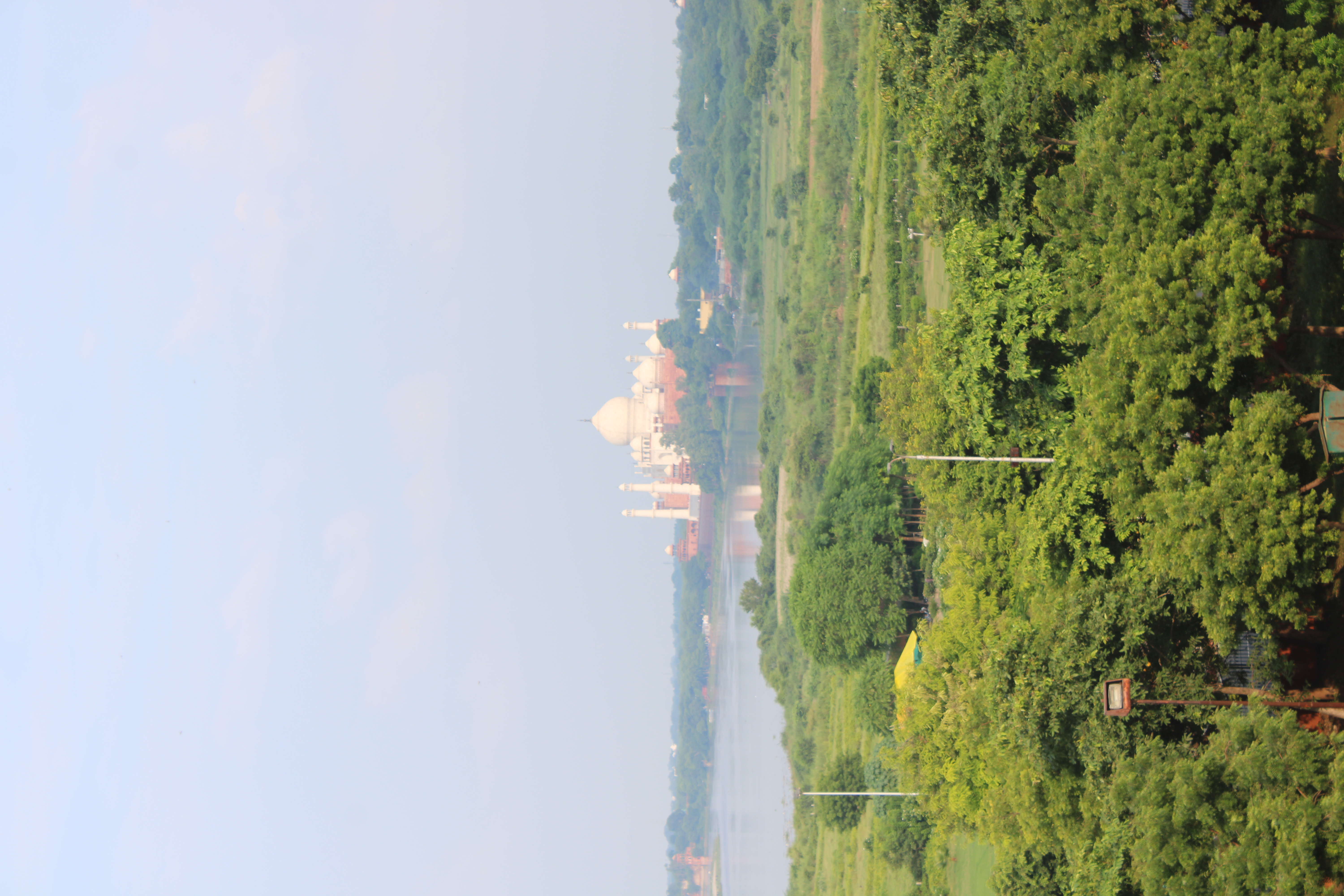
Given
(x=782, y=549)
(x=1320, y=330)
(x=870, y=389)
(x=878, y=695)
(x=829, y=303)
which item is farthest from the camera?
(x=782, y=549)

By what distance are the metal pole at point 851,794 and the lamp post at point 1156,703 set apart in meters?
24.5

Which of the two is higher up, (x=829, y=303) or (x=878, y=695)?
(x=829, y=303)

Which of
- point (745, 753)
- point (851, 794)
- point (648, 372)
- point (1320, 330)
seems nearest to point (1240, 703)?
point (1320, 330)

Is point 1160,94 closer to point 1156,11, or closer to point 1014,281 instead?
point 1156,11

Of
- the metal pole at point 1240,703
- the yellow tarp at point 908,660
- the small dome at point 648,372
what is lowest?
the yellow tarp at point 908,660

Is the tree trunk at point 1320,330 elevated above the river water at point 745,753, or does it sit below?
above

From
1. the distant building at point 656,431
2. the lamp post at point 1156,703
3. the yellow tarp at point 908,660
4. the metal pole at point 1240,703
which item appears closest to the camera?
the metal pole at point 1240,703

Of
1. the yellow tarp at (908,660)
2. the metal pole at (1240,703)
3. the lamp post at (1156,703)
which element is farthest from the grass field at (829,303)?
the lamp post at (1156,703)

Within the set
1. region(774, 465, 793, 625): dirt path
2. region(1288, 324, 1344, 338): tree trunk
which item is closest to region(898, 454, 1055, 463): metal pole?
region(1288, 324, 1344, 338): tree trunk

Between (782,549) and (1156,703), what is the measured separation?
6381 cm

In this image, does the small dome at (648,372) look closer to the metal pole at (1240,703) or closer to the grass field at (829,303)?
the grass field at (829,303)

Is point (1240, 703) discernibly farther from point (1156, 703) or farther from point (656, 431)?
point (656, 431)

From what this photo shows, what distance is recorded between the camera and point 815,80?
93.8m

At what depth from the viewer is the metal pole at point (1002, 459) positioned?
3800cm
